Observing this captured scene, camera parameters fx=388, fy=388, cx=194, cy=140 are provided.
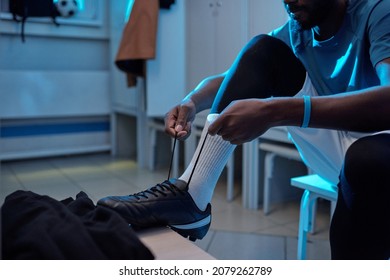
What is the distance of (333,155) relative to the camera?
2.23ft

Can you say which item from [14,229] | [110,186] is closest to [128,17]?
[110,186]

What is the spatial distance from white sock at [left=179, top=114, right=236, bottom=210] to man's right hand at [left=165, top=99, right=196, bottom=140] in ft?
0.23

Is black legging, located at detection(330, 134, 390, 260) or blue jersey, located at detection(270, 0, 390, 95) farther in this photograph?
blue jersey, located at detection(270, 0, 390, 95)

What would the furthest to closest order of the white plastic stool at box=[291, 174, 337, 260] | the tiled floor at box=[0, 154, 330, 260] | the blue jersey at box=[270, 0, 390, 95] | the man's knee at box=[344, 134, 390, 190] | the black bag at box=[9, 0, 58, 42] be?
the black bag at box=[9, 0, 58, 42]
the tiled floor at box=[0, 154, 330, 260]
the white plastic stool at box=[291, 174, 337, 260]
the blue jersey at box=[270, 0, 390, 95]
the man's knee at box=[344, 134, 390, 190]

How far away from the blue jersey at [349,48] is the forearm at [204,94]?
0.16 meters

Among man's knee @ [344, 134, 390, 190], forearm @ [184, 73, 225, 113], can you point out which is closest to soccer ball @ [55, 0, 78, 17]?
forearm @ [184, 73, 225, 113]

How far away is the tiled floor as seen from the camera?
90 cm

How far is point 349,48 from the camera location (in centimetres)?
66

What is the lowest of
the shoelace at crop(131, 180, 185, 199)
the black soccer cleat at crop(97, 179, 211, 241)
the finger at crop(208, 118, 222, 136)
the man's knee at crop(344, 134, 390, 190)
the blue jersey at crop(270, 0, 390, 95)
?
the black soccer cleat at crop(97, 179, 211, 241)

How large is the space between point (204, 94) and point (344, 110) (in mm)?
308

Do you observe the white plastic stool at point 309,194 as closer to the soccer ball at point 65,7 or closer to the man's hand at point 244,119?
the man's hand at point 244,119

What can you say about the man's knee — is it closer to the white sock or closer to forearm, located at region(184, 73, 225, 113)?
the white sock

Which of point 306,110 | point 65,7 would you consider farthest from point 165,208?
point 65,7

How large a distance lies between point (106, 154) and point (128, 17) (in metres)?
0.57
